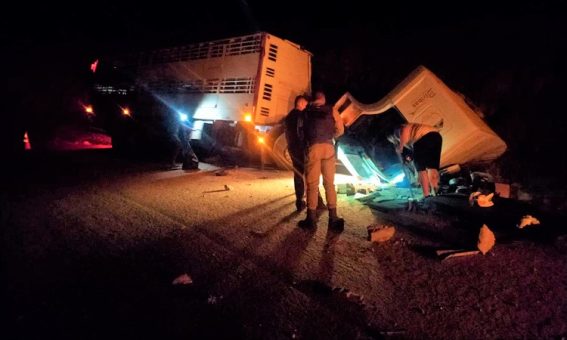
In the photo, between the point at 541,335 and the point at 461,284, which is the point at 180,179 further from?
the point at 541,335

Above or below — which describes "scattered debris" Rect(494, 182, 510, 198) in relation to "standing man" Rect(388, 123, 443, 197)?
below

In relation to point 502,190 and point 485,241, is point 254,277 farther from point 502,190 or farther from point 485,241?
point 502,190

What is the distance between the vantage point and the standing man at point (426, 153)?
4988 millimetres

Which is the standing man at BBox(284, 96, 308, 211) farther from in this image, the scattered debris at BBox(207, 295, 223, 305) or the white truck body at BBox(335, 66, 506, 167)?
the scattered debris at BBox(207, 295, 223, 305)

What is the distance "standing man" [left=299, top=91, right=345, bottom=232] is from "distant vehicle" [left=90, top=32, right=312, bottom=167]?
6.06 feet

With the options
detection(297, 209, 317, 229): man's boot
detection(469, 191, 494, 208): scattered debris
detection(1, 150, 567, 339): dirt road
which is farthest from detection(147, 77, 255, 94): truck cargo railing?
detection(469, 191, 494, 208): scattered debris

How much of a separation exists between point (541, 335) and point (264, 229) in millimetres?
2669

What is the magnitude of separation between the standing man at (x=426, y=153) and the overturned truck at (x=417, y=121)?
309mm

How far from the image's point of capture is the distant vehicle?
6.88 metres

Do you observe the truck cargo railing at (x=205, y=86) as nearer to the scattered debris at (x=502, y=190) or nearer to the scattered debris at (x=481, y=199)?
the scattered debris at (x=481, y=199)

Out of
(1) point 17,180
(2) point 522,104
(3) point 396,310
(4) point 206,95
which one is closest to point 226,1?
(4) point 206,95

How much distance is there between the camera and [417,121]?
5.33 metres

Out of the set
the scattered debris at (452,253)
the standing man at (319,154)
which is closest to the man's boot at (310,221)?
the standing man at (319,154)

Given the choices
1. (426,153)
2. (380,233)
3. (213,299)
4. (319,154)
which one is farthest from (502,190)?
(213,299)
